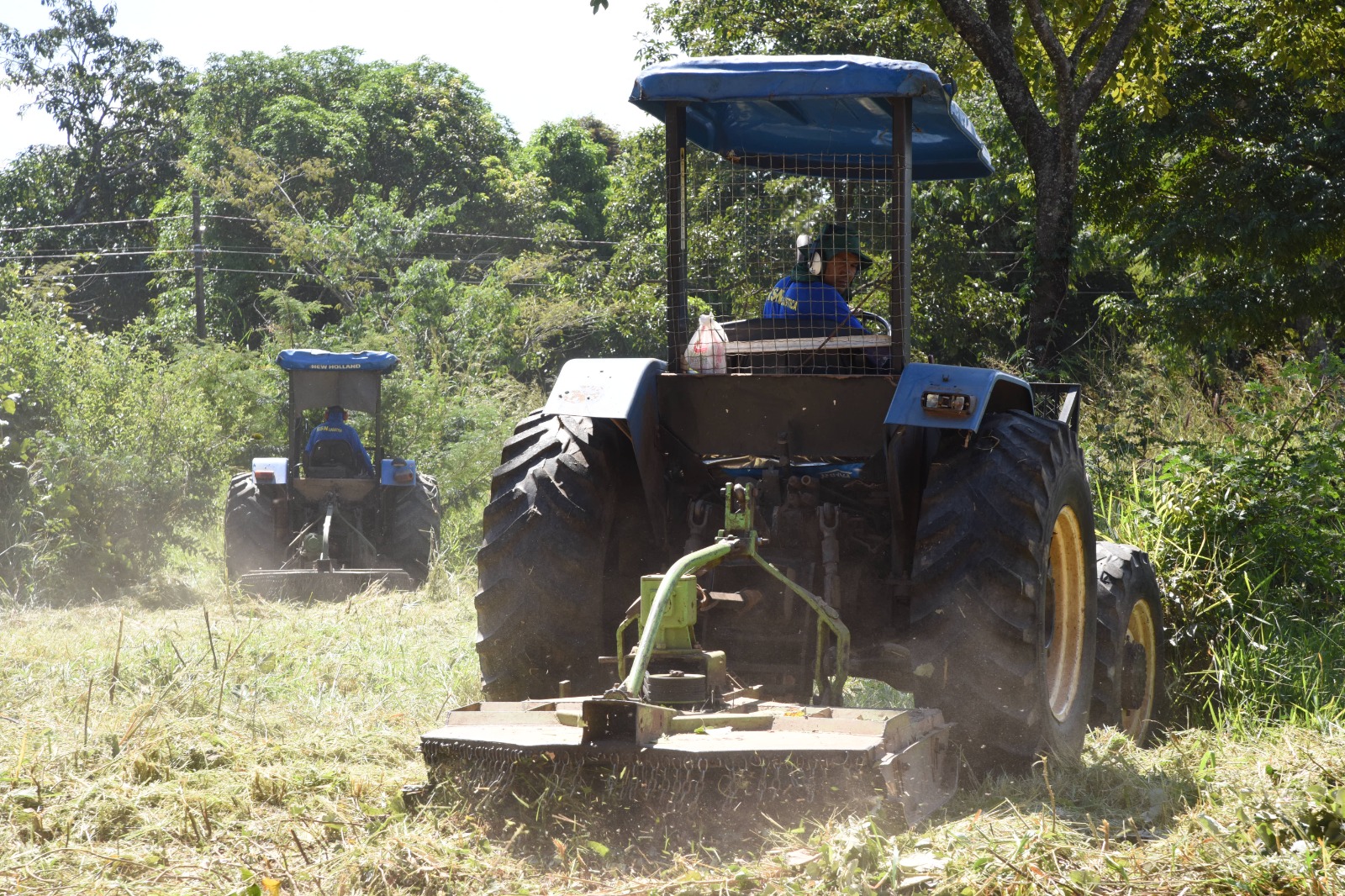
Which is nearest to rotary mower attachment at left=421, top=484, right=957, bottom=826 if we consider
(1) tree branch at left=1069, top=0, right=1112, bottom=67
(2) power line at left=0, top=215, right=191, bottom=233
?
(1) tree branch at left=1069, top=0, right=1112, bottom=67

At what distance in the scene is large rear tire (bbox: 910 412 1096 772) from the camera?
4.25m

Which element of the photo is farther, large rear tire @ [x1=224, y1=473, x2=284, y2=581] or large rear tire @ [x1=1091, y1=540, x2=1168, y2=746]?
large rear tire @ [x1=224, y1=473, x2=284, y2=581]

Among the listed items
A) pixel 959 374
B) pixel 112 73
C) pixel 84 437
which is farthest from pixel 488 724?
pixel 112 73

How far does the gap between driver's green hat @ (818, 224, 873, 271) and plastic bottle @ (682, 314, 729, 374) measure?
57 centimetres

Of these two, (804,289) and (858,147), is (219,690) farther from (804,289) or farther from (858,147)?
(858,147)

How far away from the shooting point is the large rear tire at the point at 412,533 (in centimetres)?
1128

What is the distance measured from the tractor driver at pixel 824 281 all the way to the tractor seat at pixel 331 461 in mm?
7000

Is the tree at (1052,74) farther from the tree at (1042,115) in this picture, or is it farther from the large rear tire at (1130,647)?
the large rear tire at (1130,647)

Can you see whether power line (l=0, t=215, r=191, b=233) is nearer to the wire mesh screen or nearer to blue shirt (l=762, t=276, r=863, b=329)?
the wire mesh screen

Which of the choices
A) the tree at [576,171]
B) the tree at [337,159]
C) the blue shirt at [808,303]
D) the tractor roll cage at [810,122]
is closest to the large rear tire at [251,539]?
the tractor roll cage at [810,122]

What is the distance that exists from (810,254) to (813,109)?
2.13 ft

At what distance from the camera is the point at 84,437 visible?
37.9 ft

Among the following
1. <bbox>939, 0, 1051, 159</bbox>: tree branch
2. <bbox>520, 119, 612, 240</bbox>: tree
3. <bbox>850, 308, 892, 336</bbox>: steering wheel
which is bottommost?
<bbox>850, 308, 892, 336</bbox>: steering wheel

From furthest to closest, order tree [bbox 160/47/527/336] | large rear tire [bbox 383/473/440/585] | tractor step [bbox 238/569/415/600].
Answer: tree [bbox 160/47/527/336] < large rear tire [bbox 383/473/440/585] < tractor step [bbox 238/569/415/600]
